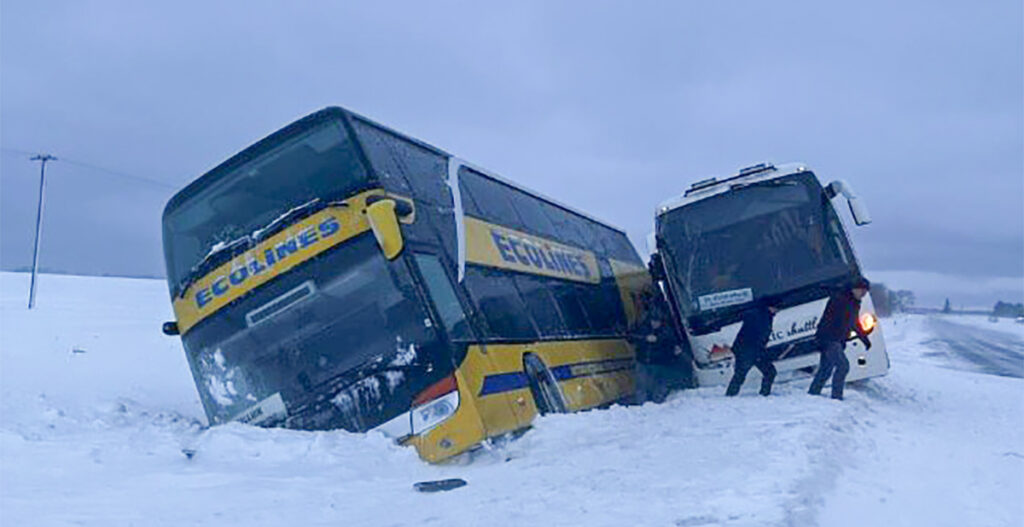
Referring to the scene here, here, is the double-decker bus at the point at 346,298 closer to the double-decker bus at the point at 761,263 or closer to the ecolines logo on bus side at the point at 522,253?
the ecolines logo on bus side at the point at 522,253

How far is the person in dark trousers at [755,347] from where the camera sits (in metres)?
11.1

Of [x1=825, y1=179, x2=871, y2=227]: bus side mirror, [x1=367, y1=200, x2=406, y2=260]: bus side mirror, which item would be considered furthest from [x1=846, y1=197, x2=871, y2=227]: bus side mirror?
[x1=367, y1=200, x2=406, y2=260]: bus side mirror

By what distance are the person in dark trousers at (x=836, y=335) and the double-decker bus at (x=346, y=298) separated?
348cm

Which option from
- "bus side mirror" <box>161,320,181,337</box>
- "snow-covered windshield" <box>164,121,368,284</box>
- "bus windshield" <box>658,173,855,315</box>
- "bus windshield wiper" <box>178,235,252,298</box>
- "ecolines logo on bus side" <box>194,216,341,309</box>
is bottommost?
"bus windshield" <box>658,173,855,315</box>

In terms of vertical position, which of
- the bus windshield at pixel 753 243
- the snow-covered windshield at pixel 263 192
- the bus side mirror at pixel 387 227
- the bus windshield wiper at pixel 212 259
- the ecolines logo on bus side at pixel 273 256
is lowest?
the bus windshield at pixel 753 243

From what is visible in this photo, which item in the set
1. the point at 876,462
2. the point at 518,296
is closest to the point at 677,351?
the point at 518,296

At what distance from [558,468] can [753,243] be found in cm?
615

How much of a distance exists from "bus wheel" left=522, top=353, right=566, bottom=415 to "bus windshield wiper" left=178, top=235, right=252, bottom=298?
284 cm

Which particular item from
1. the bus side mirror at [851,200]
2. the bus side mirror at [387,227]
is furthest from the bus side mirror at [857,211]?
the bus side mirror at [387,227]

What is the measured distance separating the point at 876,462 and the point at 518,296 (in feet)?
13.1

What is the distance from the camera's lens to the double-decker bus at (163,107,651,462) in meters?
7.54

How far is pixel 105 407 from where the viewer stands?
32.4ft

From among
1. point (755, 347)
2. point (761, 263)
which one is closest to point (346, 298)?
point (755, 347)

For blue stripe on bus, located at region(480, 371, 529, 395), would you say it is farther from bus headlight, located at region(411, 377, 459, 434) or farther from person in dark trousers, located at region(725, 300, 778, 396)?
person in dark trousers, located at region(725, 300, 778, 396)
